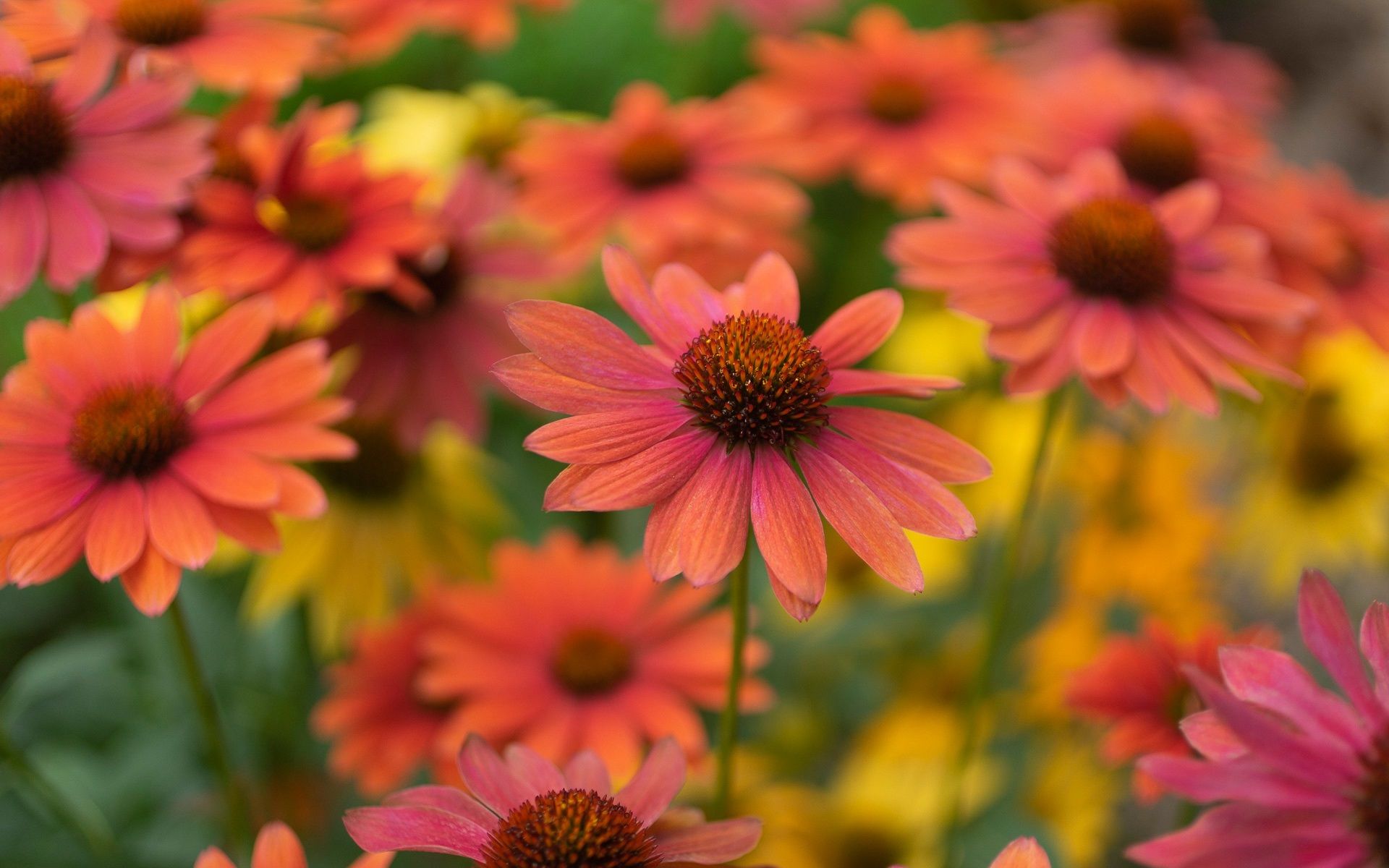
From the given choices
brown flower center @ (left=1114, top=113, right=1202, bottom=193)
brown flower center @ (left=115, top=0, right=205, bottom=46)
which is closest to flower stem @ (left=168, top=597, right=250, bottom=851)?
brown flower center @ (left=115, top=0, right=205, bottom=46)

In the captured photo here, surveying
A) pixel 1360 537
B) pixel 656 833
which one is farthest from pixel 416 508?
pixel 1360 537

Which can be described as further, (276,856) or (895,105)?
(895,105)

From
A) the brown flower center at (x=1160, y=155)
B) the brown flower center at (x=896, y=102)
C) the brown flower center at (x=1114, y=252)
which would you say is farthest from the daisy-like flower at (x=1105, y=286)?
the brown flower center at (x=896, y=102)

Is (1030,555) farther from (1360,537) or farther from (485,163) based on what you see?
(485,163)

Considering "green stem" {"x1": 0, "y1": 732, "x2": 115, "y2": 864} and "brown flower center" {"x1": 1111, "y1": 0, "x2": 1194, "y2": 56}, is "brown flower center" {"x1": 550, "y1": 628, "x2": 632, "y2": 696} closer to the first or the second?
"green stem" {"x1": 0, "y1": 732, "x2": 115, "y2": 864}

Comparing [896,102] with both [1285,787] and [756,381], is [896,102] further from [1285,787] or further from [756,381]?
[1285,787]

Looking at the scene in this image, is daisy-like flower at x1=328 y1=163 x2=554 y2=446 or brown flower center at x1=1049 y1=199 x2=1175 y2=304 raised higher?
brown flower center at x1=1049 y1=199 x2=1175 y2=304

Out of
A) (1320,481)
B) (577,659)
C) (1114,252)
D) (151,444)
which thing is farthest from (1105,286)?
(1320,481)
